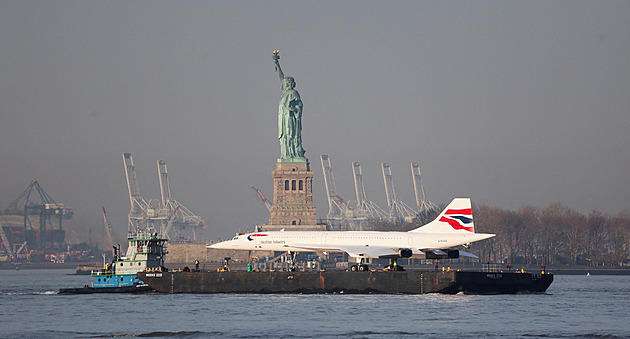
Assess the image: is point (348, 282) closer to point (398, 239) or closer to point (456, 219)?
point (398, 239)

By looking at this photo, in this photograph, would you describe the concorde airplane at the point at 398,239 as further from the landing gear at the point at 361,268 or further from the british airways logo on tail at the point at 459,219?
the landing gear at the point at 361,268

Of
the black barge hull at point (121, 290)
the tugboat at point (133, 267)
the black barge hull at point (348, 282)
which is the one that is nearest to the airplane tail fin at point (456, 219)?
the black barge hull at point (348, 282)

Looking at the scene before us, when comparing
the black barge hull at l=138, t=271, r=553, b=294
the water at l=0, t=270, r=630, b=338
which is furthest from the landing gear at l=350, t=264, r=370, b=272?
the water at l=0, t=270, r=630, b=338

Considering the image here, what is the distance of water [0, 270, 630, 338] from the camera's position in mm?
83312

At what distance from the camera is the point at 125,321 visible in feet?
301

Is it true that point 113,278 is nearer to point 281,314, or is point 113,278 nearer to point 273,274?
point 273,274

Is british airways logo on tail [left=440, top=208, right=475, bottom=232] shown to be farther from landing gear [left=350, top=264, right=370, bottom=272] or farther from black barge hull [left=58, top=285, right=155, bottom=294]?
black barge hull [left=58, top=285, right=155, bottom=294]

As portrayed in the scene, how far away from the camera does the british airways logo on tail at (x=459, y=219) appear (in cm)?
13825

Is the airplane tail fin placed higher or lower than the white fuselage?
higher

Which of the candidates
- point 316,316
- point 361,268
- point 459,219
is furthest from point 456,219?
point 316,316

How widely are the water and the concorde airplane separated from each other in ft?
52.9

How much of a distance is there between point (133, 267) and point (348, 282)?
28390 mm

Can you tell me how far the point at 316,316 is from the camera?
94.5 meters

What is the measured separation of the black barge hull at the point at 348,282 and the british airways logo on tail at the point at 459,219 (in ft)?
53.8
